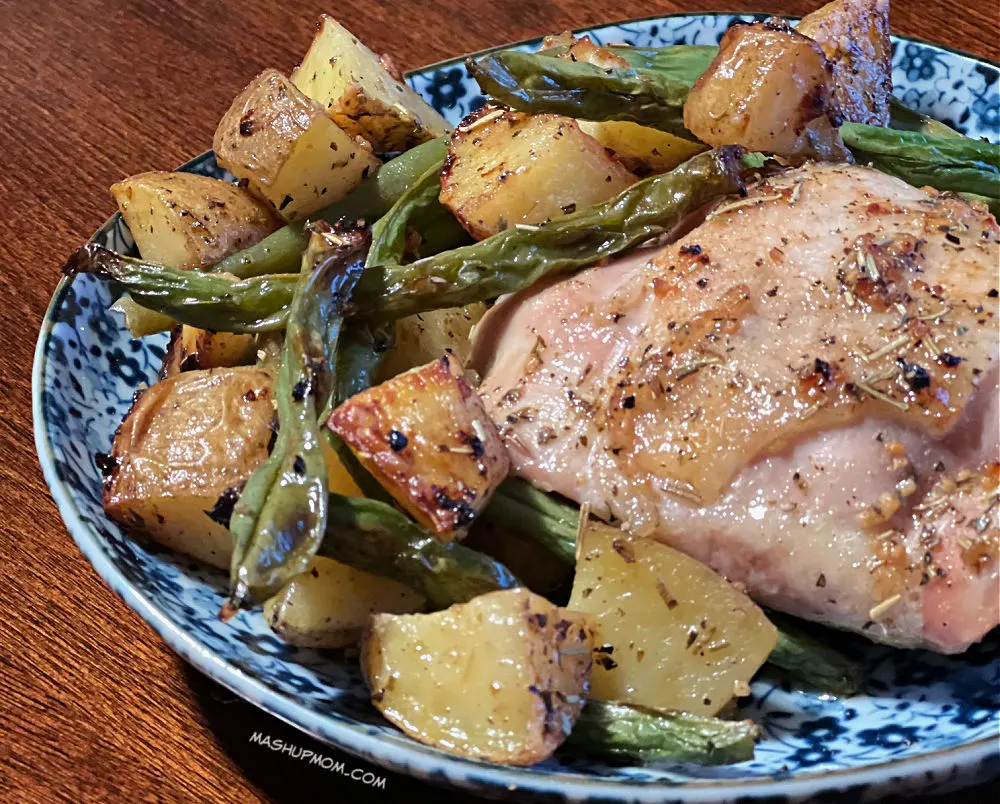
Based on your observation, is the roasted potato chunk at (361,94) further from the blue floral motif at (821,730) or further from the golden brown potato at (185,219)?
the blue floral motif at (821,730)

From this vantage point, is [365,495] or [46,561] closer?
[365,495]

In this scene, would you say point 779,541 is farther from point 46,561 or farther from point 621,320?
point 46,561

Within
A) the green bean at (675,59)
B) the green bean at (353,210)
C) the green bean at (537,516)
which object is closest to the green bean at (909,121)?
the green bean at (675,59)

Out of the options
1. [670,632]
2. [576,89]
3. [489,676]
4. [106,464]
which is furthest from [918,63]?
[106,464]

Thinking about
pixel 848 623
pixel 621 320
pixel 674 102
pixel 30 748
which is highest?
pixel 674 102

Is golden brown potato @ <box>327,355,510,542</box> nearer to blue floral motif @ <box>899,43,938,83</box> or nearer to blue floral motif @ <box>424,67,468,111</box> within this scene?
blue floral motif @ <box>424,67,468,111</box>

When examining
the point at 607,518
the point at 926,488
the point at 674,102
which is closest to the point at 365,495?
the point at 607,518
